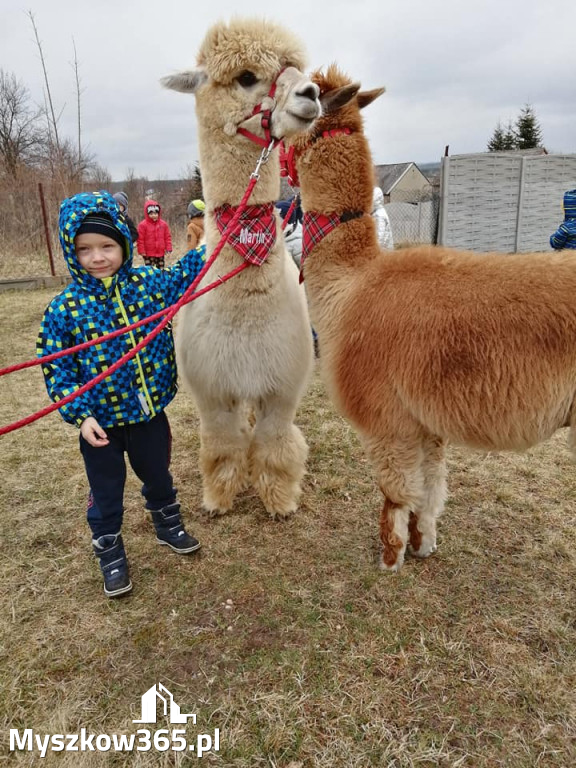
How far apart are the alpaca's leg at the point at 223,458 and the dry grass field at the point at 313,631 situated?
0.12 meters

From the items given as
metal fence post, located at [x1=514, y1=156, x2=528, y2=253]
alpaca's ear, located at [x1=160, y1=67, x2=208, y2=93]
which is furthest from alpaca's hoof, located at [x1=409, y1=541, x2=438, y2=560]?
metal fence post, located at [x1=514, y1=156, x2=528, y2=253]

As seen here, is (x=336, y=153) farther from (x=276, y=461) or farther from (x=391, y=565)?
(x=391, y=565)

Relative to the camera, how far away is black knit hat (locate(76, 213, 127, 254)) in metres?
1.73

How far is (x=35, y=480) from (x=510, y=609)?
8.14ft

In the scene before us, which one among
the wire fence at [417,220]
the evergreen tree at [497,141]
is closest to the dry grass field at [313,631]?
the wire fence at [417,220]

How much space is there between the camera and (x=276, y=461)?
2.50 m

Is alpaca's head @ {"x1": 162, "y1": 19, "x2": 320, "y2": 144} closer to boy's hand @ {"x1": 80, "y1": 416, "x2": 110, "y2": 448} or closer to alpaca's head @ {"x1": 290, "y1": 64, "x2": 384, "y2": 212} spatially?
alpaca's head @ {"x1": 290, "y1": 64, "x2": 384, "y2": 212}

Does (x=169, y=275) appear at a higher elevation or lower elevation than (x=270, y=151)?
lower

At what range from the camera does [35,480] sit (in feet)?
9.48

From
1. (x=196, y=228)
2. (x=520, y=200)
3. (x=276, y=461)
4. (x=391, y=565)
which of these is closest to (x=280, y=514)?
(x=276, y=461)

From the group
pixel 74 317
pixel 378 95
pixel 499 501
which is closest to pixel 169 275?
pixel 74 317

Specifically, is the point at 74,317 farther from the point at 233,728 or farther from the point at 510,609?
the point at 510,609

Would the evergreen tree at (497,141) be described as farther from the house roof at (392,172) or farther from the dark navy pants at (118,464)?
the dark navy pants at (118,464)

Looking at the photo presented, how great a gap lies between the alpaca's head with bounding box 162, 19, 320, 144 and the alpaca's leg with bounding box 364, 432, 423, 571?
3.78 feet
